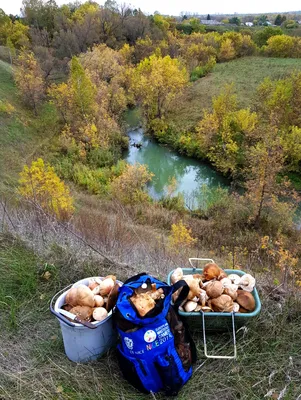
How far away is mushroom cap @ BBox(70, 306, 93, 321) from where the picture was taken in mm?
2041

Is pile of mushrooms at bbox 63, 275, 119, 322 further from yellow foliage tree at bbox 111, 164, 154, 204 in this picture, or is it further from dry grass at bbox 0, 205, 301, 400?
yellow foliage tree at bbox 111, 164, 154, 204

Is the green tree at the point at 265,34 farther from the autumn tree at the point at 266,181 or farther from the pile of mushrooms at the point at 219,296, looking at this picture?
the pile of mushrooms at the point at 219,296

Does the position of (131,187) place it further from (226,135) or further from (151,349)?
(151,349)

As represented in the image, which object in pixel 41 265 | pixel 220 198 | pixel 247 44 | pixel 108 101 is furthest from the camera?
pixel 247 44

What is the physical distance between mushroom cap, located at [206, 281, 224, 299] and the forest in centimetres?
40

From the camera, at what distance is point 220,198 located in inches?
564

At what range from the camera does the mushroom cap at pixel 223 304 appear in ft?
7.10

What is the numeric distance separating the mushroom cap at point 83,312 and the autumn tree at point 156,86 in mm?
19781

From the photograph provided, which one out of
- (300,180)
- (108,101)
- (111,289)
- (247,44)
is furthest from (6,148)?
(247,44)

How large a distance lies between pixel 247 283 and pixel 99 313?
1.09 m

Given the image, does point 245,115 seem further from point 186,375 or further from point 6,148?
point 186,375

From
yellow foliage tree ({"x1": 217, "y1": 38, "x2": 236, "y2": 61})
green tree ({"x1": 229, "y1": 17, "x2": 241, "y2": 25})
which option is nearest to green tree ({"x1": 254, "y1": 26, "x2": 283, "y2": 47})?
yellow foliage tree ({"x1": 217, "y1": 38, "x2": 236, "y2": 61})

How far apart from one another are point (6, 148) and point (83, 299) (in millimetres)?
17019

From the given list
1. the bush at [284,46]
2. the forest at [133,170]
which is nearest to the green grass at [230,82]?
the forest at [133,170]
